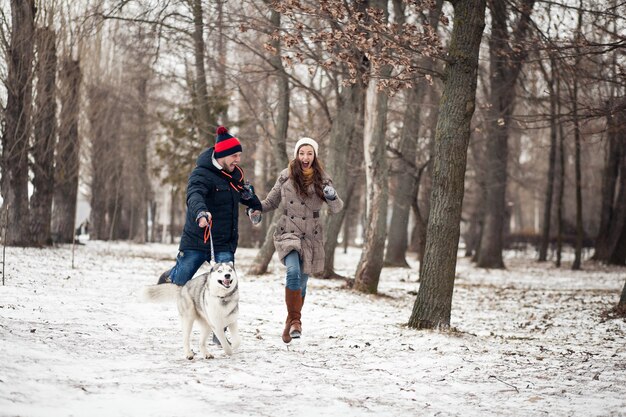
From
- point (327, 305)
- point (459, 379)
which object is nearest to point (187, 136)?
point (327, 305)

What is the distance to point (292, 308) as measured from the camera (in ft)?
24.4

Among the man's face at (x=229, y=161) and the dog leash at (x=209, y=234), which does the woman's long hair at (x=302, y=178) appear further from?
the dog leash at (x=209, y=234)

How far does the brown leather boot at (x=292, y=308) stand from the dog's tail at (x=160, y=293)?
1273 mm

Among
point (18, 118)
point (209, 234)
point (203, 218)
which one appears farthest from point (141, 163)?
point (203, 218)

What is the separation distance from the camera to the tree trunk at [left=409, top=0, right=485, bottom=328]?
8367 millimetres

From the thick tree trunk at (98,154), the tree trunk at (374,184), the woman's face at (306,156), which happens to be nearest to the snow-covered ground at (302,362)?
the tree trunk at (374,184)

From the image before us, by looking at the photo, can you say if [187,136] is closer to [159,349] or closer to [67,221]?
[67,221]

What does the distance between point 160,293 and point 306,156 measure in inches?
84.3

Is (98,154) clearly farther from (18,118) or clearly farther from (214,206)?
(214,206)

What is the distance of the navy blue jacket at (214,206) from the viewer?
22.3 feet

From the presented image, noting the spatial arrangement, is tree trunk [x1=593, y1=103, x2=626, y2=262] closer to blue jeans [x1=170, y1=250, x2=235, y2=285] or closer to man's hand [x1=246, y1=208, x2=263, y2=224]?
man's hand [x1=246, y1=208, x2=263, y2=224]

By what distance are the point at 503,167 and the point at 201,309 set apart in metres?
19.2

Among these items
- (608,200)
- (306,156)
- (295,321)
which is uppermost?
(608,200)

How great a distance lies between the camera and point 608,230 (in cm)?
2795
